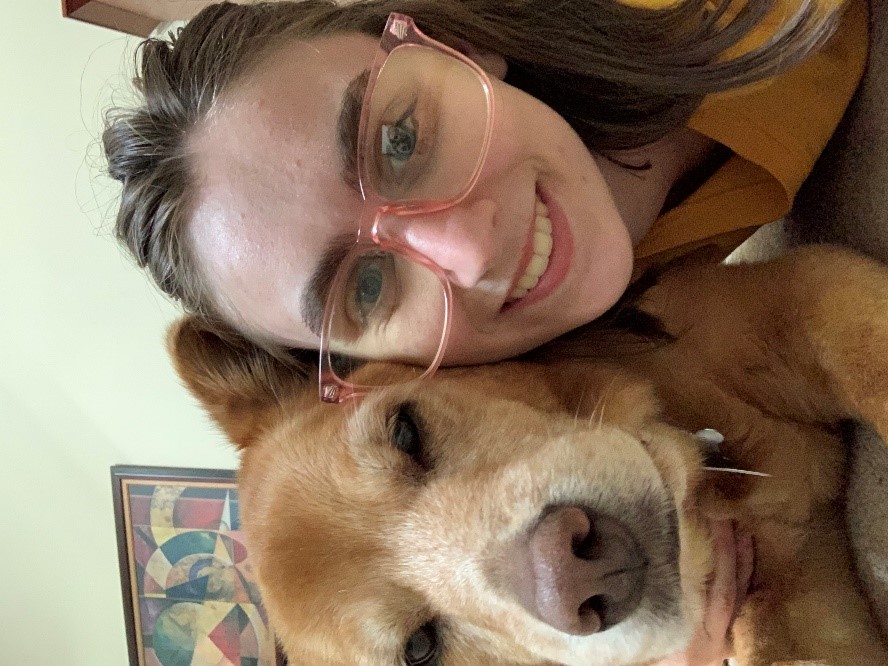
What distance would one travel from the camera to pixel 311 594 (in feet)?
3.82

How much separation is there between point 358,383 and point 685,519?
0.58 metres

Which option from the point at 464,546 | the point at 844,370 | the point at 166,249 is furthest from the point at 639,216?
the point at 166,249

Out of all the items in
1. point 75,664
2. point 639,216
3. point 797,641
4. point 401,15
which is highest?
point 401,15

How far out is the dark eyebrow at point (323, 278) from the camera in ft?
3.77

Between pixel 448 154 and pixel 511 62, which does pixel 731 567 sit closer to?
pixel 448 154

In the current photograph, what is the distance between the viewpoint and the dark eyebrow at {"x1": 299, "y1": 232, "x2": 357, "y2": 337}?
3.77 feet

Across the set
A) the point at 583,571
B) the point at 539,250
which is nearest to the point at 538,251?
the point at 539,250

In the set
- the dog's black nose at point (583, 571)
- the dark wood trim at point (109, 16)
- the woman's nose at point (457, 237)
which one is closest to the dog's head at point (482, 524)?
the dog's black nose at point (583, 571)

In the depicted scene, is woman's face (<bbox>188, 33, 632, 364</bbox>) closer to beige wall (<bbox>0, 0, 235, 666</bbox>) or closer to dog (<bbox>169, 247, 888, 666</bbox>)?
dog (<bbox>169, 247, 888, 666</bbox>)

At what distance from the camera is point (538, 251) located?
120cm

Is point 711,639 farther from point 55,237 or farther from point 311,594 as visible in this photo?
point 55,237

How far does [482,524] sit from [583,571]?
176 millimetres

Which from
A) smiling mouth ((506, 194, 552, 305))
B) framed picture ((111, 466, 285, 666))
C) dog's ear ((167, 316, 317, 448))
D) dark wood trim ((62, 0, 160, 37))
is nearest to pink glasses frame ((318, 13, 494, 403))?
smiling mouth ((506, 194, 552, 305))

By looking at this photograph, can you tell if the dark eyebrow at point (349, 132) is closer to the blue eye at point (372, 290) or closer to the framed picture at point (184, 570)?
the blue eye at point (372, 290)
